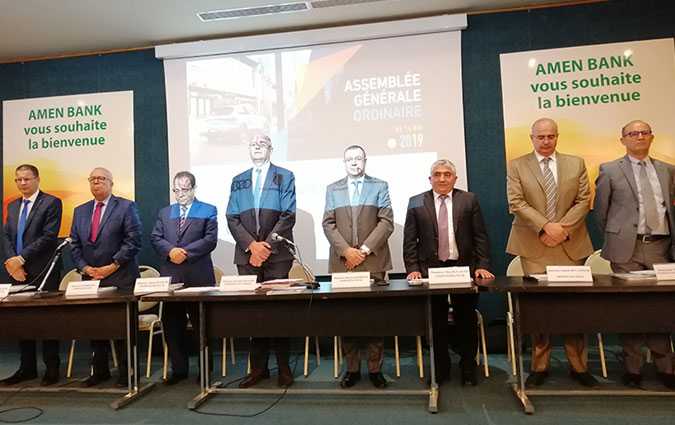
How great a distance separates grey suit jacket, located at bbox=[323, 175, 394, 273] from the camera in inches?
145

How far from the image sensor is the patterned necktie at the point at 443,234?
3.43 meters

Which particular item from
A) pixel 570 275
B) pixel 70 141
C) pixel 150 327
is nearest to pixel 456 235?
pixel 570 275

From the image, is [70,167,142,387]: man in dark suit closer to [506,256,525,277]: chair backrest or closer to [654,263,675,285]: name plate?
[506,256,525,277]: chair backrest

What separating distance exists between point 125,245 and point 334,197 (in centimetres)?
170

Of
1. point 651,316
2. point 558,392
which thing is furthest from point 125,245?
point 651,316

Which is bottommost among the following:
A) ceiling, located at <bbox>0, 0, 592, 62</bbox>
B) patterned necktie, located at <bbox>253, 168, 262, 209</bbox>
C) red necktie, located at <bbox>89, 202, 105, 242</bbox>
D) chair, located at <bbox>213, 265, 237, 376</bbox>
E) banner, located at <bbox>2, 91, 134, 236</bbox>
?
chair, located at <bbox>213, 265, 237, 376</bbox>

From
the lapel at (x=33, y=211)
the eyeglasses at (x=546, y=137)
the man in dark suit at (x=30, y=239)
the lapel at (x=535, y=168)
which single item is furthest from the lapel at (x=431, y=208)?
the lapel at (x=33, y=211)

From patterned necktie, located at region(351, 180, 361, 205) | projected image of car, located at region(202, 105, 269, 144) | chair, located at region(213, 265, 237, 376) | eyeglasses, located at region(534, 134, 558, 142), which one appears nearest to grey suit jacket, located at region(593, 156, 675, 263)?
eyeglasses, located at region(534, 134, 558, 142)

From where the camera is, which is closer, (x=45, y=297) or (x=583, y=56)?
(x=45, y=297)

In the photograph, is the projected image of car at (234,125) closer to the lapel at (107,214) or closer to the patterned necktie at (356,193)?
the lapel at (107,214)

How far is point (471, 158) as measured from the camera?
4777mm

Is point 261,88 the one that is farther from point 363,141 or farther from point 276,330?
point 276,330

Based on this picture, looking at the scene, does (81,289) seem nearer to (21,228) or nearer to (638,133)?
(21,228)

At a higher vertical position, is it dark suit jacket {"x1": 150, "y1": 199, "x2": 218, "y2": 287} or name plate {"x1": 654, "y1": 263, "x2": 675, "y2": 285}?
dark suit jacket {"x1": 150, "y1": 199, "x2": 218, "y2": 287}
